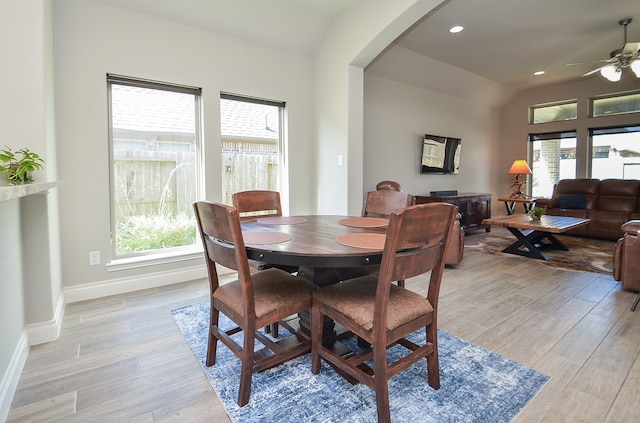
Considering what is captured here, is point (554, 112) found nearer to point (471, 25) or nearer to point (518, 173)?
point (518, 173)

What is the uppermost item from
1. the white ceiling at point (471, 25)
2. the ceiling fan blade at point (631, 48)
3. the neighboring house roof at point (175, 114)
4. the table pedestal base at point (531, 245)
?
the white ceiling at point (471, 25)

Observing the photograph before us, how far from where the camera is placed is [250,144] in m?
3.69

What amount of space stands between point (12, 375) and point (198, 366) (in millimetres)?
873

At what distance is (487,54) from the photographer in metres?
4.88

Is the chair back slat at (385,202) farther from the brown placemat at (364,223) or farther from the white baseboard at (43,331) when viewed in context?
the white baseboard at (43,331)

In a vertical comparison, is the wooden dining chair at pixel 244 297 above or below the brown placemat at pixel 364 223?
below

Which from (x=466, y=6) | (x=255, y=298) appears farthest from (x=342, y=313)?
(x=466, y=6)

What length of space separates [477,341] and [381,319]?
1168mm

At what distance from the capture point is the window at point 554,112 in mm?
6367

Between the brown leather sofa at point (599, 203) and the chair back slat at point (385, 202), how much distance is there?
468cm

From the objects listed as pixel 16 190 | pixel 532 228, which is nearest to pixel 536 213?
pixel 532 228

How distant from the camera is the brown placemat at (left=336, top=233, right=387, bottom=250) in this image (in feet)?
4.76

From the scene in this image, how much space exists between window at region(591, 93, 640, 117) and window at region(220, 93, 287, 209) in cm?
628

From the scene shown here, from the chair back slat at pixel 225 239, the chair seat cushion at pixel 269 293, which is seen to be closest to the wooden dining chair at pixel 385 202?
the chair seat cushion at pixel 269 293
